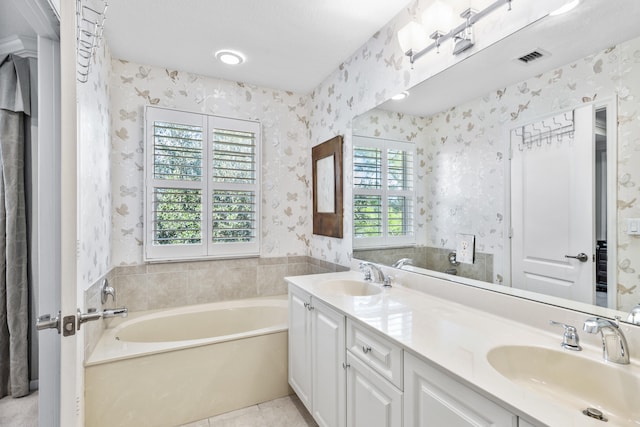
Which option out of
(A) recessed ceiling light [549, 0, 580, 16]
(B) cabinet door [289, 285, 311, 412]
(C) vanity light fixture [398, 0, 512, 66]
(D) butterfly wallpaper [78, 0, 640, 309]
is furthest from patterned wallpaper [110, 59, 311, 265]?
(A) recessed ceiling light [549, 0, 580, 16]

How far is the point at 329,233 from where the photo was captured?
109 inches

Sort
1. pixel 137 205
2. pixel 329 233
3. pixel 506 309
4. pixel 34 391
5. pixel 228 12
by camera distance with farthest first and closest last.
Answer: pixel 329 233 → pixel 137 205 → pixel 228 12 → pixel 506 309 → pixel 34 391

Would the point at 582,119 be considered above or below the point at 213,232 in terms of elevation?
above

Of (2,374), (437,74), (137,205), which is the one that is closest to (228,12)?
(437,74)

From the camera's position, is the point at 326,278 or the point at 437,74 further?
the point at 326,278

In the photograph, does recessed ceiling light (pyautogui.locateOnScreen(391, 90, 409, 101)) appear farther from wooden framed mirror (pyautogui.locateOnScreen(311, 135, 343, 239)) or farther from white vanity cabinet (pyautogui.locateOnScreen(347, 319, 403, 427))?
white vanity cabinet (pyautogui.locateOnScreen(347, 319, 403, 427))

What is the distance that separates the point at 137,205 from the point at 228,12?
63.0 inches

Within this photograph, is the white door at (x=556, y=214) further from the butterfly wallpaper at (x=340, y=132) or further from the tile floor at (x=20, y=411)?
the tile floor at (x=20, y=411)

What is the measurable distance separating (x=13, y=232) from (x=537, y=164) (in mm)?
2023

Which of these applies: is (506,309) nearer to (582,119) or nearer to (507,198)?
(507,198)

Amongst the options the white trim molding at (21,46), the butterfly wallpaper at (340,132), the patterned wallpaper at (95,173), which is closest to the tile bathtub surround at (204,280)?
the butterfly wallpaper at (340,132)

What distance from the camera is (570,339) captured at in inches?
41.3

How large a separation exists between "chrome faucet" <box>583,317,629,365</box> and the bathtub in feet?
5.92

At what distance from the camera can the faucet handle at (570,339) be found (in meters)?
1.04
